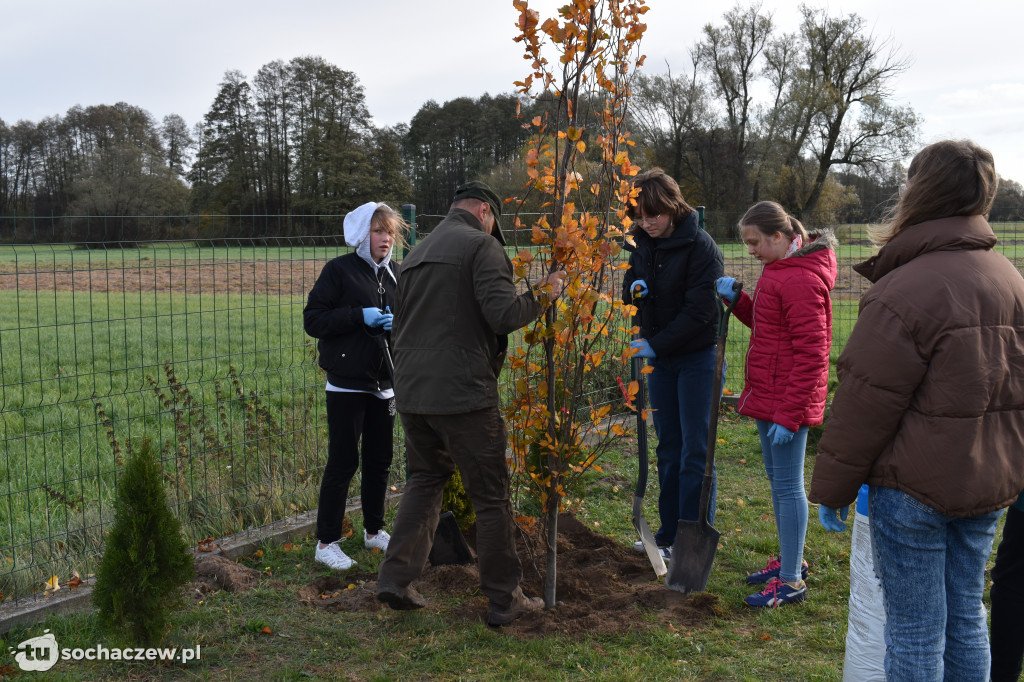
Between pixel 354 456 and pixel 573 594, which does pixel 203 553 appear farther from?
pixel 573 594

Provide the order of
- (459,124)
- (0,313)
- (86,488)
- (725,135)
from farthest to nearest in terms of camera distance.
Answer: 1. (725,135)
2. (459,124)
3. (0,313)
4. (86,488)

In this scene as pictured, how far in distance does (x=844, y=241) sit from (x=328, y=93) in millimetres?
35114

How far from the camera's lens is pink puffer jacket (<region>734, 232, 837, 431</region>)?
340 centimetres

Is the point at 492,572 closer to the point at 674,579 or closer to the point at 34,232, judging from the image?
the point at 674,579

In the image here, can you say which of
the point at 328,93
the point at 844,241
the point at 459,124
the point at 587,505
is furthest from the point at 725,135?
the point at 587,505

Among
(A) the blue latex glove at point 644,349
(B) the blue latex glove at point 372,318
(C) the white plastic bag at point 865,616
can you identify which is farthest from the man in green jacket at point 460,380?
(C) the white plastic bag at point 865,616

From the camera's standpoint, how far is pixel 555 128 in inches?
130

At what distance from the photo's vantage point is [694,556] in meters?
3.82

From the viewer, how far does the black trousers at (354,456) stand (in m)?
4.16

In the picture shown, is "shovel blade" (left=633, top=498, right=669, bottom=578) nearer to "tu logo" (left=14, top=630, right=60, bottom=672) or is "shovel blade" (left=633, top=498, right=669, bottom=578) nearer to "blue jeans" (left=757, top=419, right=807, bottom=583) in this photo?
"blue jeans" (left=757, top=419, right=807, bottom=583)

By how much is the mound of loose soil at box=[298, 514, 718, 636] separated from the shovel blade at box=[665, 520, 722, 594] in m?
0.07

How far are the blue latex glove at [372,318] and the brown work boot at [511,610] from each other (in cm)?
151

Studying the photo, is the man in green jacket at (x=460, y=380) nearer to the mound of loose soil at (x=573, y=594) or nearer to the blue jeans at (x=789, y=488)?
the mound of loose soil at (x=573, y=594)

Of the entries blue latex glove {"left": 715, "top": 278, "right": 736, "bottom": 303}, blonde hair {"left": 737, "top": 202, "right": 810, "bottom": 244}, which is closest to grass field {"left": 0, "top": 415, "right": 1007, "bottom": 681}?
blue latex glove {"left": 715, "top": 278, "right": 736, "bottom": 303}
